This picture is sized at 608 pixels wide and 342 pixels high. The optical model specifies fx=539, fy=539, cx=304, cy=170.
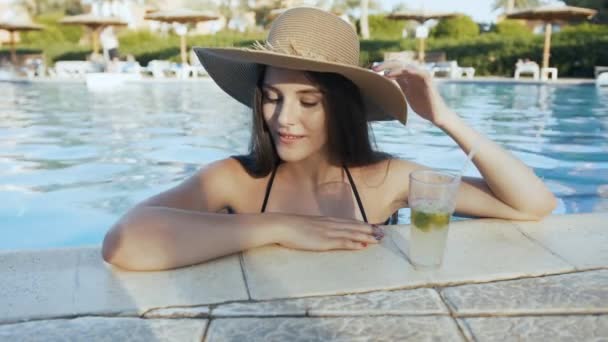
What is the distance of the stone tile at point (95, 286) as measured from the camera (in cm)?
145

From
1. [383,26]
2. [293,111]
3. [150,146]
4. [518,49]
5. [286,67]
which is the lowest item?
[150,146]

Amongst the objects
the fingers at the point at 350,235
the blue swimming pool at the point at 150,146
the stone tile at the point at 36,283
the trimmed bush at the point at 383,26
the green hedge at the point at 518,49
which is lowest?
the blue swimming pool at the point at 150,146

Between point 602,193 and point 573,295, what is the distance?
11.6 feet

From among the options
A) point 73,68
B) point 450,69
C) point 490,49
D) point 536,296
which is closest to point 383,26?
point 490,49

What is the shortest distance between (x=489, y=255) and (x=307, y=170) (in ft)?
3.14

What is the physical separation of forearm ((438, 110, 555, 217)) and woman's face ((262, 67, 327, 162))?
1.58 ft

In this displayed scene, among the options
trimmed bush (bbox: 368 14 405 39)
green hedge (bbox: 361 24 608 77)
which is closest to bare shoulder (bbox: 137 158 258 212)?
green hedge (bbox: 361 24 608 77)

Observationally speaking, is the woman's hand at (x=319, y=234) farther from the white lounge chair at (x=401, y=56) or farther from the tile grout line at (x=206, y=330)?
the white lounge chair at (x=401, y=56)

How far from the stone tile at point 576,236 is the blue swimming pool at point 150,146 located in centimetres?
218

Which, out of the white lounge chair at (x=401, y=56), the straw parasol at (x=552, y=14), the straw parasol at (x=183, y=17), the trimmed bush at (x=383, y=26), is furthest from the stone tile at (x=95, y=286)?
the trimmed bush at (x=383, y=26)

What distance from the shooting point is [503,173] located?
2.06 m

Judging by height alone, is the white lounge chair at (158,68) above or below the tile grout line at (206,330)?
above

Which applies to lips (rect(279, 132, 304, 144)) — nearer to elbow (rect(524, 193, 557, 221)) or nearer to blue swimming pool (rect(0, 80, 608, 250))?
elbow (rect(524, 193, 557, 221))

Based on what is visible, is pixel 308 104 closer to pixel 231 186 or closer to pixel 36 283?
pixel 231 186
